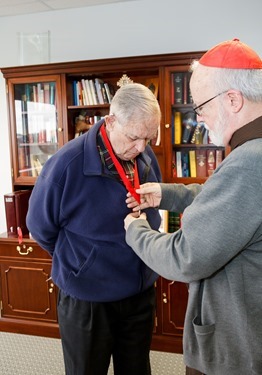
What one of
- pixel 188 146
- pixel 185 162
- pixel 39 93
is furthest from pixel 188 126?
pixel 39 93

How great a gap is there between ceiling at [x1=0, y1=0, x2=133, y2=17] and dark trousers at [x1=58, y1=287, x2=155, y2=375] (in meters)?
2.32

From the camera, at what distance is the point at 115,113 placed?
138 cm

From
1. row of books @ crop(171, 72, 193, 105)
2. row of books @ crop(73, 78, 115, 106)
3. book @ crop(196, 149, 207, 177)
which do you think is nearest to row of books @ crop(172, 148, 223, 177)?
book @ crop(196, 149, 207, 177)

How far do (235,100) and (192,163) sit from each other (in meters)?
1.65

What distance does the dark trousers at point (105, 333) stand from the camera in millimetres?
1452

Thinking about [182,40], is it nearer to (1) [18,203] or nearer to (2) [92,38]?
(2) [92,38]

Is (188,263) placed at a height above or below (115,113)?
below

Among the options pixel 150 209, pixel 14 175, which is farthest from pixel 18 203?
pixel 150 209

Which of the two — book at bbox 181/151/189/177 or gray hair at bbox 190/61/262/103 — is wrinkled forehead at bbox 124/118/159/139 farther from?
book at bbox 181/151/189/177

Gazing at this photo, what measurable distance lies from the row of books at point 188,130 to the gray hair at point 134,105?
122cm

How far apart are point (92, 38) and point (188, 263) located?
2534mm

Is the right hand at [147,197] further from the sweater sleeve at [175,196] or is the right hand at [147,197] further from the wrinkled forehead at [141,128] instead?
the wrinkled forehead at [141,128]

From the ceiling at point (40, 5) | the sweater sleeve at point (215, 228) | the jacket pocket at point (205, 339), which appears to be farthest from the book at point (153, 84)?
the jacket pocket at point (205, 339)

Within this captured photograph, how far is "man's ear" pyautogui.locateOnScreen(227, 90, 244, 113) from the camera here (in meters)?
0.96
